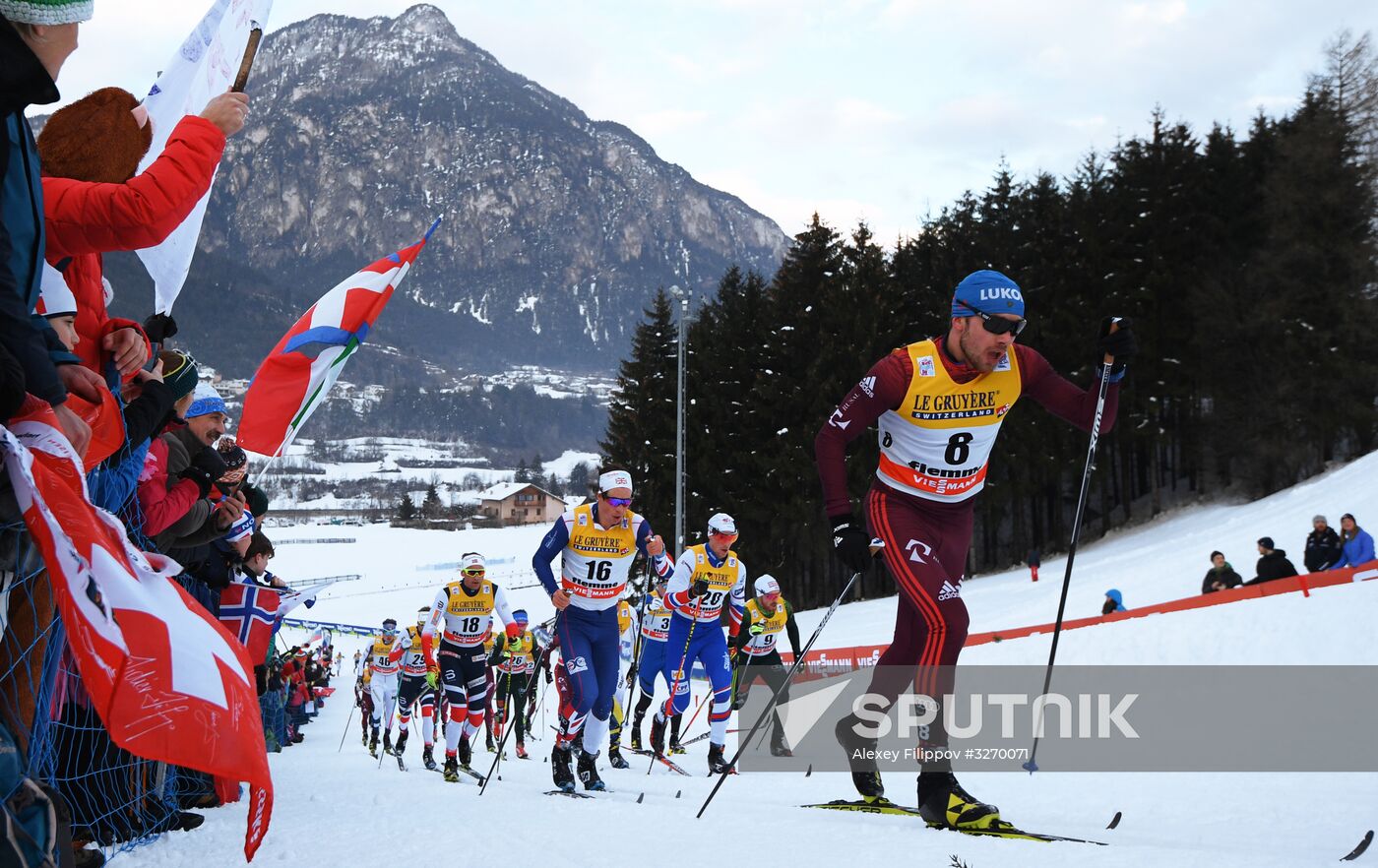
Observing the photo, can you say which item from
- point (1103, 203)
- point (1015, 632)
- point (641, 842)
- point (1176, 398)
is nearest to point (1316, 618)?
point (1015, 632)

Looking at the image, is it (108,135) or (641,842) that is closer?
(108,135)

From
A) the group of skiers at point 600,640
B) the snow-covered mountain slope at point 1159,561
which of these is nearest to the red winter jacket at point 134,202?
the group of skiers at point 600,640

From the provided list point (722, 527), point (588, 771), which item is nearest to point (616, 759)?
point (588, 771)

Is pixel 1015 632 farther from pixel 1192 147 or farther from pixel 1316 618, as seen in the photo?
pixel 1192 147

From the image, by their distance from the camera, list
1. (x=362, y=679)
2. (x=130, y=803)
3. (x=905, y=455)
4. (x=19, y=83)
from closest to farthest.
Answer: (x=19, y=83) < (x=130, y=803) < (x=905, y=455) < (x=362, y=679)

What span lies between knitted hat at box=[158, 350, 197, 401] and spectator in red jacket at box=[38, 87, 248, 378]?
2.67 ft

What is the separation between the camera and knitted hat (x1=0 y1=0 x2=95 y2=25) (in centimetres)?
234

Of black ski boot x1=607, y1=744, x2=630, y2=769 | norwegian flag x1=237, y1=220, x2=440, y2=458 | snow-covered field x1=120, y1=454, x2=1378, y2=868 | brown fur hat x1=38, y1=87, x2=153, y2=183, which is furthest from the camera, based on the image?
black ski boot x1=607, y1=744, x2=630, y2=769

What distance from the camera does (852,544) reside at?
4.56m

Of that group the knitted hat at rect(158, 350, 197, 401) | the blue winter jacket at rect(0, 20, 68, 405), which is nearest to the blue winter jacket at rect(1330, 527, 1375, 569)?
the knitted hat at rect(158, 350, 197, 401)

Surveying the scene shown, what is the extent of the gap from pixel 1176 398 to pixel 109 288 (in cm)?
3547

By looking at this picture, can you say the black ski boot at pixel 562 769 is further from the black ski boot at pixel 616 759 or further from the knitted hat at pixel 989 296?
the knitted hat at pixel 989 296

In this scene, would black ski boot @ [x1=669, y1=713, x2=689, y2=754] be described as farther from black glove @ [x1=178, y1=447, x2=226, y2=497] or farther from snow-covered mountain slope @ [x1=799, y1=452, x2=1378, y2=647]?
snow-covered mountain slope @ [x1=799, y1=452, x2=1378, y2=647]

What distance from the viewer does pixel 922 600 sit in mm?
4617
